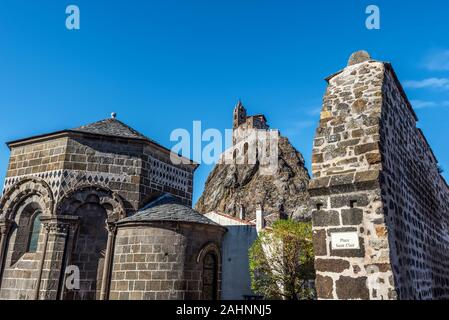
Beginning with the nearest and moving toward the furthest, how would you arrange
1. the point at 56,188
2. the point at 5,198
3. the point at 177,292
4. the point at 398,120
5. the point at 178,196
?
the point at 398,120 → the point at 177,292 → the point at 56,188 → the point at 5,198 → the point at 178,196

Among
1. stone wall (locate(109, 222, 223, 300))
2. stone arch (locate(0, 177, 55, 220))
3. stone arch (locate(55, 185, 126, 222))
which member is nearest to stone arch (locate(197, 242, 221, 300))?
stone wall (locate(109, 222, 223, 300))

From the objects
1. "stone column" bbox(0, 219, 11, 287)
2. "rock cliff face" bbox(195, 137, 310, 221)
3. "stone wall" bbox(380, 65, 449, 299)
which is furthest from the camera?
"rock cliff face" bbox(195, 137, 310, 221)

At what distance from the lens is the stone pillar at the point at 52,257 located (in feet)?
34.0

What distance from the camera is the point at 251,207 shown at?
4888 centimetres

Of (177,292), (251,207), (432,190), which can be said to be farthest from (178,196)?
(251,207)

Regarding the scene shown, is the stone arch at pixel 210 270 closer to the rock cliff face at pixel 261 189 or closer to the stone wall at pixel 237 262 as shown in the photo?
the stone wall at pixel 237 262

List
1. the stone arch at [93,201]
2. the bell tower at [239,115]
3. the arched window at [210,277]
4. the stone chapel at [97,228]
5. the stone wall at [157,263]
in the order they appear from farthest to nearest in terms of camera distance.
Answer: the bell tower at [239,115]
the arched window at [210,277]
the stone arch at [93,201]
the stone chapel at [97,228]
the stone wall at [157,263]

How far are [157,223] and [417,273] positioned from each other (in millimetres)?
7850

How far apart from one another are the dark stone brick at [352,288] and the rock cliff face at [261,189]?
4079 centimetres

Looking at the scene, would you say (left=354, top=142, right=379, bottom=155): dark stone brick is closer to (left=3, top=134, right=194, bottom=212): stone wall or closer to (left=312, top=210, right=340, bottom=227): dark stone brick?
(left=312, top=210, right=340, bottom=227): dark stone brick

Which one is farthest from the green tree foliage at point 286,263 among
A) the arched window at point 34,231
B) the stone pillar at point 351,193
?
the stone pillar at point 351,193

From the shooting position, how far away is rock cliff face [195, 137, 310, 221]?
1876 inches

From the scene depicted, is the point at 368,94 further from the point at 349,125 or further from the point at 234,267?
the point at 234,267

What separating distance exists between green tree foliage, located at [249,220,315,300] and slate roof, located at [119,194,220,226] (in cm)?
447
